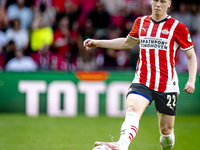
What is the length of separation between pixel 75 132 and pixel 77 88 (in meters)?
2.60

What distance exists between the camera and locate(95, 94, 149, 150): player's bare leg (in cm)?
358

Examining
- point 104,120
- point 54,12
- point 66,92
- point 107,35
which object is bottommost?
point 104,120

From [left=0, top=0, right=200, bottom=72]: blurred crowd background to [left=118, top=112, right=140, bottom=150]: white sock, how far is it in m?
5.95

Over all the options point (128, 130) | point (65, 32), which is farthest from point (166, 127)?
point (65, 32)

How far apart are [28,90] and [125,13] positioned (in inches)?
173

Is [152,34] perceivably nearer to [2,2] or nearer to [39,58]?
[39,58]

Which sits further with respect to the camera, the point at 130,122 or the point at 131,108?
the point at 131,108

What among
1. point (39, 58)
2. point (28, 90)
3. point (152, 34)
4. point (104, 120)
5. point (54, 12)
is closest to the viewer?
point (152, 34)

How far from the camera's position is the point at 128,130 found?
12.5 ft

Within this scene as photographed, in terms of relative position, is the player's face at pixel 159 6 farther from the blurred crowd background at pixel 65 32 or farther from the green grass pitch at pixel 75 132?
the blurred crowd background at pixel 65 32

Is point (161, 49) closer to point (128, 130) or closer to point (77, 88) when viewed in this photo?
point (128, 130)

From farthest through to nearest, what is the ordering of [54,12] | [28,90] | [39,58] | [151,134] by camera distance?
[54,12]
[39,58]
[28,90]
[151,134]

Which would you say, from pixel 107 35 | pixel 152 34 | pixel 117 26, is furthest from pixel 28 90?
pixel 152 34

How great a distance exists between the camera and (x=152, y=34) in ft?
14.4
